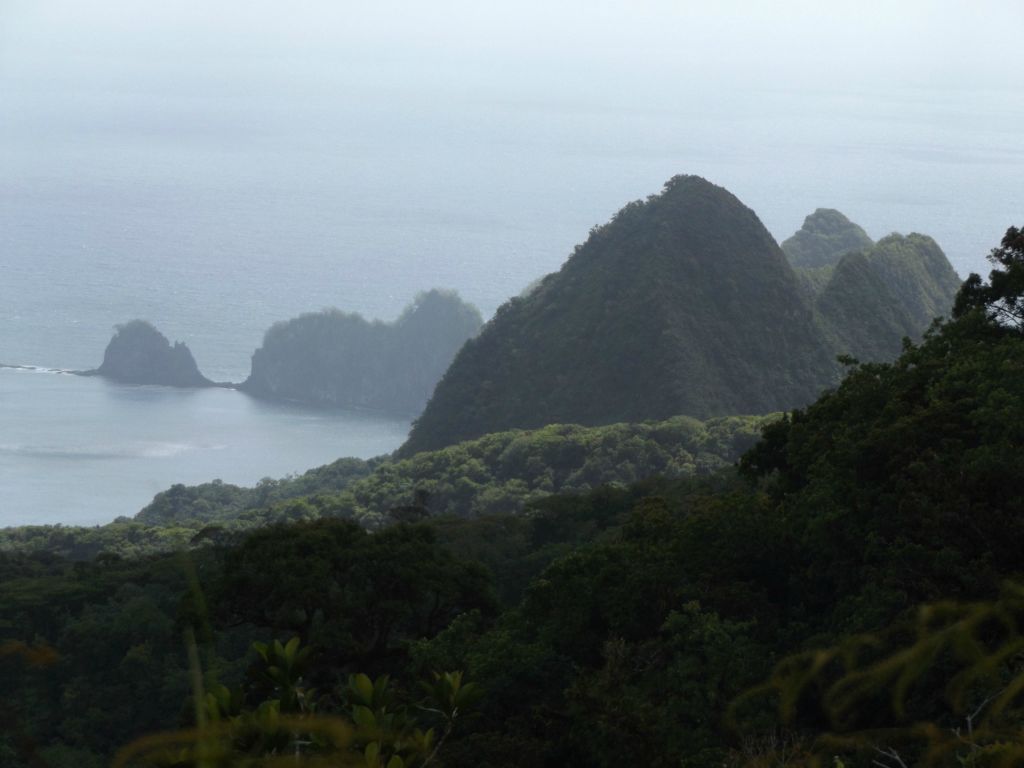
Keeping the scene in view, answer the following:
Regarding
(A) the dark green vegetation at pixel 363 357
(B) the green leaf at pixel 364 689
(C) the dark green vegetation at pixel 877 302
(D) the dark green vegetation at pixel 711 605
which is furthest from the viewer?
(A) the dark green vegetation at pixel 363 357

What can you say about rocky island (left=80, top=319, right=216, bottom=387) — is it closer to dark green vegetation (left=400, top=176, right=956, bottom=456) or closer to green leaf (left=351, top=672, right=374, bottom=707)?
dark green vegetation (left=400, top=176, right=956, bottom=456)

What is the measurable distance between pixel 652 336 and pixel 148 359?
204ft

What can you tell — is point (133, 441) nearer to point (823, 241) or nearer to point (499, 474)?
point (499, 474)

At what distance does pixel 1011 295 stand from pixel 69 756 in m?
15.6

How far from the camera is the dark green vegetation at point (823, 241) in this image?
120875mm

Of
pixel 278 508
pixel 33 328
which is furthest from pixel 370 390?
pixel 278 508

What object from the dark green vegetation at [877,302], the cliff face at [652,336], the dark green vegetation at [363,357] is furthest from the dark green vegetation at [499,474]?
the dark green vegetation at [363,357]

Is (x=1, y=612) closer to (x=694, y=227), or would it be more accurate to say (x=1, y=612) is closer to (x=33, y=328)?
(x=694, y=227)

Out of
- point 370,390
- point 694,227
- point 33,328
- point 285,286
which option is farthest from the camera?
point 285,286

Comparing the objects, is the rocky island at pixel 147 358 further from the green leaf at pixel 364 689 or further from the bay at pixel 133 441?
the green leaf at pixel 364 689

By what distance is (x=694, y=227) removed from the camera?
82.0m

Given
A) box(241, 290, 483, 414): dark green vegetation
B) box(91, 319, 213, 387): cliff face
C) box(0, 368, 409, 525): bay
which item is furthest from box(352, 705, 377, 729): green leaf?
box(91, 319, 213, 387): cliff face

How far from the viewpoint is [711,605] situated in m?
15.9

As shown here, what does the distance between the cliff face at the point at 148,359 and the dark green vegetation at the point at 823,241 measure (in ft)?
178
